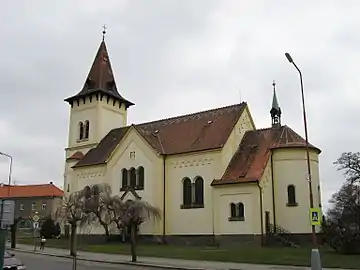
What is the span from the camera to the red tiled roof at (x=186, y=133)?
43281 mm

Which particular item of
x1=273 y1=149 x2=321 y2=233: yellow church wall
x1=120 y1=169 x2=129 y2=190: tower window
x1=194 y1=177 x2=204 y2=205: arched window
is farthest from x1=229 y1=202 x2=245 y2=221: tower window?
x1=120 y1=169 x2=129 y2=190: tower window

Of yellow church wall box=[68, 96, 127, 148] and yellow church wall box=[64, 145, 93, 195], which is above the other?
yellow church wall box=[68, 96, 127, 148]

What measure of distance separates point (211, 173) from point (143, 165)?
771 centimetres

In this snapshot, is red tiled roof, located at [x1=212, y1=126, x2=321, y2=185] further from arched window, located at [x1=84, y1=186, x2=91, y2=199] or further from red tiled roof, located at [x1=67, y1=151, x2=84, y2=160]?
red tiled roof, located at [x1=67, y1=151, x2=84, y2=160]

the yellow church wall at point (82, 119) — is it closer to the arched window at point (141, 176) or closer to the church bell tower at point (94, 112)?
the church bell tower at point (94, 112)

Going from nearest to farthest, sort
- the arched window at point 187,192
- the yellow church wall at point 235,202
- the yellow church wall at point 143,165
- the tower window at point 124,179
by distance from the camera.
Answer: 1. the yellow church wall at point 235,202
2. the arched window at point 187,192
3. the yellow church wall at point 143,165
4. the tower window at point 124,179

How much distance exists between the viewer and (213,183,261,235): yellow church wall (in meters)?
37.8

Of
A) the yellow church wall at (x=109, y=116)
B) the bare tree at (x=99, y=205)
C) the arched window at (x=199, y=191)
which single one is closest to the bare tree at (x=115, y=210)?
the bare tree at (x=99, y=205)

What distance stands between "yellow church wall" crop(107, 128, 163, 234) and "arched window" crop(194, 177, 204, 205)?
3796 millimetres

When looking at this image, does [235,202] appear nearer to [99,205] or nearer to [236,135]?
[236,135]

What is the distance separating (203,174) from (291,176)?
777cm

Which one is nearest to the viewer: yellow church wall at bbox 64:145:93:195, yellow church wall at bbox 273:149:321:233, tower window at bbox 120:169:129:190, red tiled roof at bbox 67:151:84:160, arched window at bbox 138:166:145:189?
yellow church wall at bbox 273:149:321:233

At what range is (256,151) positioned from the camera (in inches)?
1650

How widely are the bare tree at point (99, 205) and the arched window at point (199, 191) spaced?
8104 millimetres
